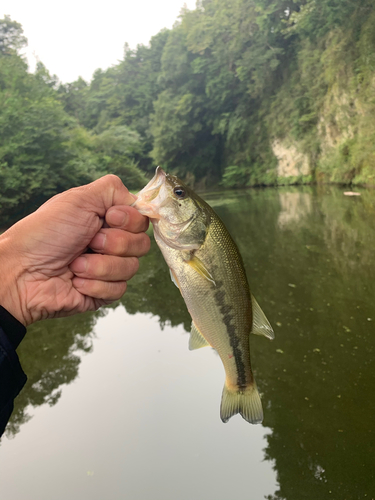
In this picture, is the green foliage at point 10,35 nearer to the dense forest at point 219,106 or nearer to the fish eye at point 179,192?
the dense forest at point 219,106

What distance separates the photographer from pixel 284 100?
35594 mm

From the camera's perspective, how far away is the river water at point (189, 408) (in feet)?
11.0

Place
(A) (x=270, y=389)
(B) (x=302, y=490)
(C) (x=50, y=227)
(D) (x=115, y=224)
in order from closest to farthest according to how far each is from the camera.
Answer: (C) (x=50, y=227), (D) (x=115, y=224), (B) (x=302, y=490), (A) (x=270, y=389)

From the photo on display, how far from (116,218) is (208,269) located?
58 centimetres

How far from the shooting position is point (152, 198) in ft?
6.53

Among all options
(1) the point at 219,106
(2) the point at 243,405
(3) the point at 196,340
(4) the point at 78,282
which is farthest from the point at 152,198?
(1) the point at 219,106

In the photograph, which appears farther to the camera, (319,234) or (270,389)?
(319,234)

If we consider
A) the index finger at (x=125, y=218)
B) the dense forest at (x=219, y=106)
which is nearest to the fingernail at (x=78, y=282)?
the index finger at (x=125, y=218)

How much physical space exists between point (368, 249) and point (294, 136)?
88.7 feet

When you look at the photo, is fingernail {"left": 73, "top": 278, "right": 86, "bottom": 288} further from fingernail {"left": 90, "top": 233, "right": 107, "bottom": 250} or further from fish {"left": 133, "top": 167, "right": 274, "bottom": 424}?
fish {"left": 133, "top": 167, "right": 274, "bottom": 424}

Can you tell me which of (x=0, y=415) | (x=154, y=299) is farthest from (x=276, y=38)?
(x=0, y=415)

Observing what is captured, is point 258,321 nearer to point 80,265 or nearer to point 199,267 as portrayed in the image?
point 199,267

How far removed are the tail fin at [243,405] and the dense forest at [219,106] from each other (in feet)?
57.2

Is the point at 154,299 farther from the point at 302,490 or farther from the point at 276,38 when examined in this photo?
the point at 276,38
